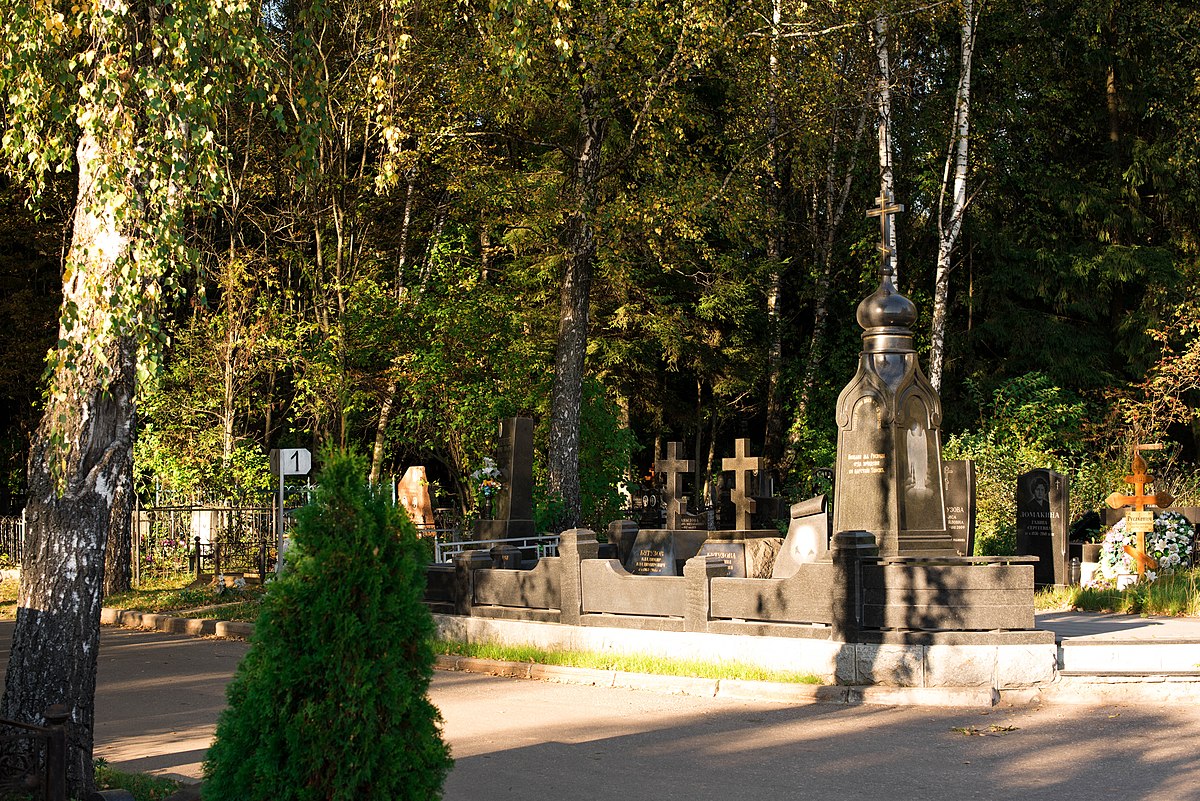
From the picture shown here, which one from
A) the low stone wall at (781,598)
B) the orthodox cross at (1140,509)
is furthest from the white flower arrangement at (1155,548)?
the low stone wall at (781,598)

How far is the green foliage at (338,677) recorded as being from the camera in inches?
210

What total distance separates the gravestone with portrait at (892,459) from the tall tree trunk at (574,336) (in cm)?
828

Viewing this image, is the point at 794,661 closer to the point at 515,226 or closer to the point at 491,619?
the point at 491,619

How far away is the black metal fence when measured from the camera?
252 inches

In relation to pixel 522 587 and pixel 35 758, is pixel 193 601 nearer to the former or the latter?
pixel 522 587

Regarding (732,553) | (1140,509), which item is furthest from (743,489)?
(1140,509)

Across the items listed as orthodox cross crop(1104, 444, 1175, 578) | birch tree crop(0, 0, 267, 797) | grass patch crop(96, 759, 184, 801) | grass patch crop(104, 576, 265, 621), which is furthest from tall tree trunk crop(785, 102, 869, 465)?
birch tree crop(0, 0, 267, 797)

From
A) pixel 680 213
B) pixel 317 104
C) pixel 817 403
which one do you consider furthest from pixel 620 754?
pixel 817 403

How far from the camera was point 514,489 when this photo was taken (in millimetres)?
19891

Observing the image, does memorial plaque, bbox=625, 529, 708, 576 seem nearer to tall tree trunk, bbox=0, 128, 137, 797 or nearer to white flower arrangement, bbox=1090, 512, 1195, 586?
white flower arrangement, bbox=1090, 512, 1195, 586

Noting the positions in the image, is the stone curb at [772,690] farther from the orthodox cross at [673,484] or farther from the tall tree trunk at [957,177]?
the tall tree trunk at [957,177]

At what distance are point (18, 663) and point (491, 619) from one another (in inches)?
298

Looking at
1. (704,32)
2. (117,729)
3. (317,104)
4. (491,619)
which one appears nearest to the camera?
(317,104)

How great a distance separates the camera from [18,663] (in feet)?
24.3
